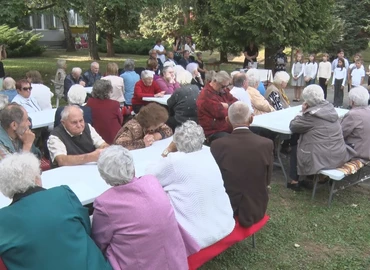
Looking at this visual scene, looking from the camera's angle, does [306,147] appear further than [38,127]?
No

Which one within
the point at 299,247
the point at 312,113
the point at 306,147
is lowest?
the point at 299,247

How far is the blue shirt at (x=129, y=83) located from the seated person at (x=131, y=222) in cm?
557

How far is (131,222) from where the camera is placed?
2.25m

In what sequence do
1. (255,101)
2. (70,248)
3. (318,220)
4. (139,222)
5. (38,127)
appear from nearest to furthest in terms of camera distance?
1. (70,248)
2. (139,222)
3. (318,220)
4. (38,127)
5. (255,101)

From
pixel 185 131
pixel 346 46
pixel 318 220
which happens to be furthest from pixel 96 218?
pixel 346 46

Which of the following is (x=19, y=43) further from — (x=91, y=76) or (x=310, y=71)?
(x=310, y=71)

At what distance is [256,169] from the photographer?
3297 mm

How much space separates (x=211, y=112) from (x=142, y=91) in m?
2.40

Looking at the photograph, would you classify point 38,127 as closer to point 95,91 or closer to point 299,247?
point 95,91

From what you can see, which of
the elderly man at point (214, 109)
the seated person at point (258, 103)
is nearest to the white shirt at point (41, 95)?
the elderly man at point (214, 109)

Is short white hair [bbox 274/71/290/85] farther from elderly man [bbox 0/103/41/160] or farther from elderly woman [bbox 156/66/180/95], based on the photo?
elderly man [bbox 0/103/41/160]

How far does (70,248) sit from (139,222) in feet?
1.28

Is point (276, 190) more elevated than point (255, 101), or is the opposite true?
point (255, 101)

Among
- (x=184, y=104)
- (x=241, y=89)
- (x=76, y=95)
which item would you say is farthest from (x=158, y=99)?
(x=76, y=95)
